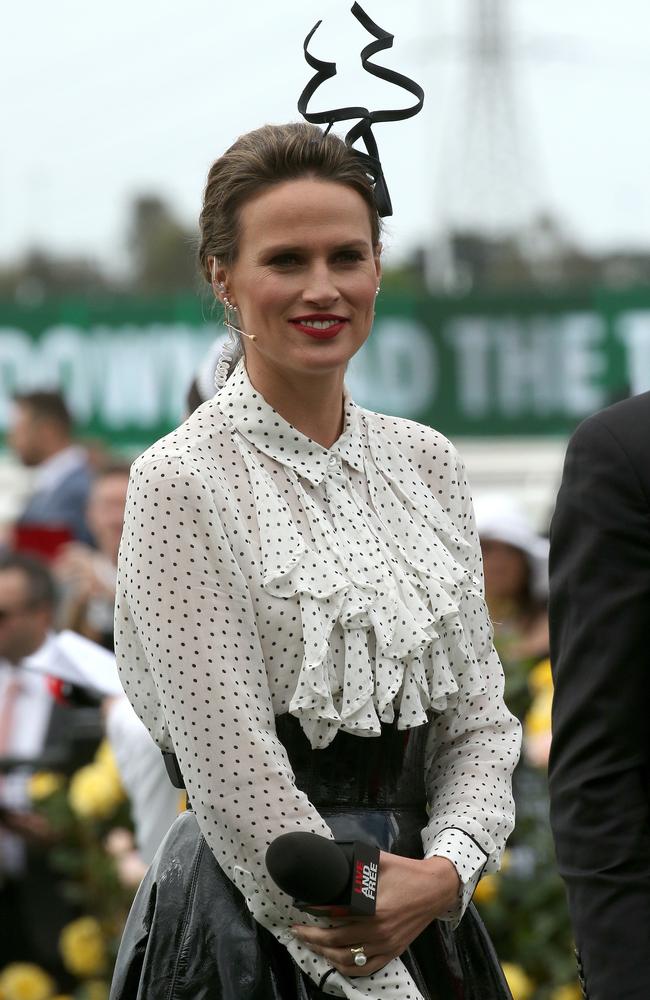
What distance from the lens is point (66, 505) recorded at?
971 cm

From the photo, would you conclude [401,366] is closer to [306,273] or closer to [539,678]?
[539,678]

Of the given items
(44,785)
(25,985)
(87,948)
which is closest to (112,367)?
(44,785)

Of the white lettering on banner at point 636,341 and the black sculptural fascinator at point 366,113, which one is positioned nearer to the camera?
the black sculptural fascinator at point 366,113

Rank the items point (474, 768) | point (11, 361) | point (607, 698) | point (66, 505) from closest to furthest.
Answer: point (607, 698), point (474, 768), point (66, 505), point (11, 361)

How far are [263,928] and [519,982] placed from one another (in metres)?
2.54

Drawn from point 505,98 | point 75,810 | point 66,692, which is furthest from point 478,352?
point 505,98

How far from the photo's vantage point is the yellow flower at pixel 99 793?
5.59 m

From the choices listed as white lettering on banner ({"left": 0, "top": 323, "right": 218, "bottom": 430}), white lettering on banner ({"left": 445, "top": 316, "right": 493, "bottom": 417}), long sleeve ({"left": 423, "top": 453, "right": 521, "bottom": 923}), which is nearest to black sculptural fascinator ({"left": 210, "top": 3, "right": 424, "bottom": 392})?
long sleeve ({"left": 423, "top": 453, "right": 521, "bottom": 923})

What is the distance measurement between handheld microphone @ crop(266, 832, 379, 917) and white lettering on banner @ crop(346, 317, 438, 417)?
31.2 feet

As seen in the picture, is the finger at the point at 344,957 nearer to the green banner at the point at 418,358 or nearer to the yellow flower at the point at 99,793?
the yellow flower at the point at 99,793

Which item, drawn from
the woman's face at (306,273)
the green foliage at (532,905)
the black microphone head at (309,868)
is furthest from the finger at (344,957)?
the green foliage at (532,905)

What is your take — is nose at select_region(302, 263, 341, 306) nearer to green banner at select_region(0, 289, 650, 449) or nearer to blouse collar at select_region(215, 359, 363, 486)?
blouse collar at select_region(215, 359, 363, 486)

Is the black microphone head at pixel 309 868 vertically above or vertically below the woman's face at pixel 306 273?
below

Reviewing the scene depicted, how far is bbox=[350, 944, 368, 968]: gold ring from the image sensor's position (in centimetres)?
241
